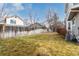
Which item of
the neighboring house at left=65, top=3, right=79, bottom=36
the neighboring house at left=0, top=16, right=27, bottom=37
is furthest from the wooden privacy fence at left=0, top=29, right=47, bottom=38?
the neighboring house at left=65, top=3, right=79, bottom=36

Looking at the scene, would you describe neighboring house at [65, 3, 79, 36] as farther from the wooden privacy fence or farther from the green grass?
the wooden privacy fence

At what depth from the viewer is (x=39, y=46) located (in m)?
2.31

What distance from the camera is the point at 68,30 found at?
233 cm

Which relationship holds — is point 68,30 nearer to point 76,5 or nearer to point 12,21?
point 76,5

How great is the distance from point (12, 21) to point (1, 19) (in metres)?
0.12

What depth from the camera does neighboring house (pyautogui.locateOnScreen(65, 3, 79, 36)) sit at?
2.31 m

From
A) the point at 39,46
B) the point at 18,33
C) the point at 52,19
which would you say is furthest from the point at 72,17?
the point at 18,33

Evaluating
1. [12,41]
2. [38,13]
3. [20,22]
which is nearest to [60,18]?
[38,13]

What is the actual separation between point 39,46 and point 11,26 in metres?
0.39

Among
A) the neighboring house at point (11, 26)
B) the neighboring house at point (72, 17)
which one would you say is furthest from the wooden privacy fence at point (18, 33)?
the neighboring house at point (72, 17)

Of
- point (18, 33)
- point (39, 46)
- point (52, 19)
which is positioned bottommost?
point (39, 46)

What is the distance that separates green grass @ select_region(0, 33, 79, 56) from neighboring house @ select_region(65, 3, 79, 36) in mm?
149

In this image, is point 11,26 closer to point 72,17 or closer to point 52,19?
point 52,19

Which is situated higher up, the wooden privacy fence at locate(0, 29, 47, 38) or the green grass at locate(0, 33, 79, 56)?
the wooden privacy fence at locate(0, 29, 47, 38)
